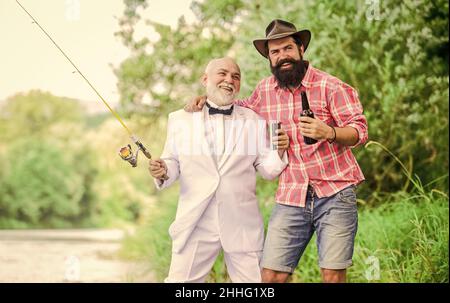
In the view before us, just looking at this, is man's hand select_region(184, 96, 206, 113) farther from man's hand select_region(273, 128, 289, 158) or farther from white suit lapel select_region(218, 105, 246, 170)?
man's hand select_region(273, 128, 289, 158)

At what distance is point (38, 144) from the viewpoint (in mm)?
5742

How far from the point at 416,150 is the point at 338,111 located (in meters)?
1.95

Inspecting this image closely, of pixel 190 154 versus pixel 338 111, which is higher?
pixel 338 111

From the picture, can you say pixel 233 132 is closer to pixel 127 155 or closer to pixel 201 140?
pixel 201 140

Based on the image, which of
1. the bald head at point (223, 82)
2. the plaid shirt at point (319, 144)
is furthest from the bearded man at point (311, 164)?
the bald head at point (223, 82)

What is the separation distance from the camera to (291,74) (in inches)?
119

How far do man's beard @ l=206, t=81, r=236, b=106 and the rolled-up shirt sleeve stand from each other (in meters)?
0.45

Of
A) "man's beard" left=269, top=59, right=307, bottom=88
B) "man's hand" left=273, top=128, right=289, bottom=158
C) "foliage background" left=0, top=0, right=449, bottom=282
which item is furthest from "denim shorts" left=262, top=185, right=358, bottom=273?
Result: "foliage background" left=0, top=0, right=449, bottom=282

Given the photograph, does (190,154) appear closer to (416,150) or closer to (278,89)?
(278,89)

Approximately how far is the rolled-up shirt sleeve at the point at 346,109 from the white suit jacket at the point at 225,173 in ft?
0.98

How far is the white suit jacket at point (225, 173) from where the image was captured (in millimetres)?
2959

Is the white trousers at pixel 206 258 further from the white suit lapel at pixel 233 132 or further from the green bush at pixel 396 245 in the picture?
the green bush at pixel 396 245
